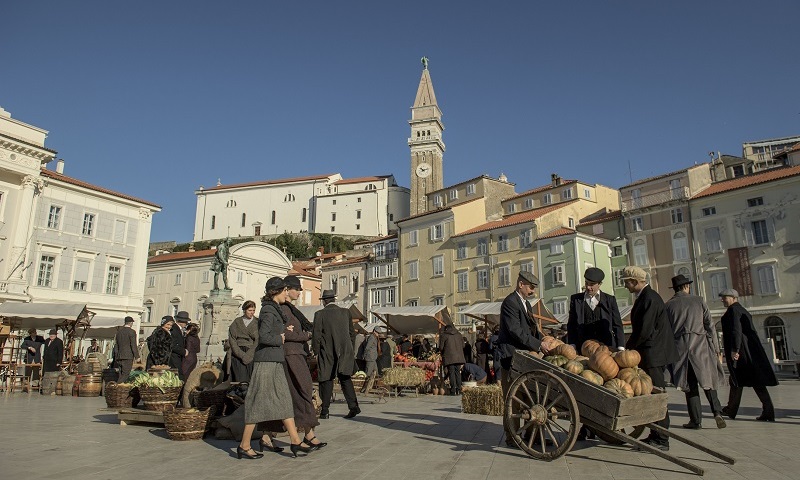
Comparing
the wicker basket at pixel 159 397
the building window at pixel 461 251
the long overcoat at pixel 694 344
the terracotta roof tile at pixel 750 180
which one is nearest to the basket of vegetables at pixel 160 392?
the wicker basket at pixel 159 397

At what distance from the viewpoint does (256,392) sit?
17.7ft

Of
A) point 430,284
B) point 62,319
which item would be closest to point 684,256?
point 430,284

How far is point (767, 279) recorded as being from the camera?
31.2m

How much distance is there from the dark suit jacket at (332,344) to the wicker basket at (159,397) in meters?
2.07

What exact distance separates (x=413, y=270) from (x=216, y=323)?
29.1 metres

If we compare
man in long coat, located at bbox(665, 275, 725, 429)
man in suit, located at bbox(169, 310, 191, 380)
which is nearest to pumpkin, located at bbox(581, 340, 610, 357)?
man in long coat, located at bbox(665, 275, 725, 429)

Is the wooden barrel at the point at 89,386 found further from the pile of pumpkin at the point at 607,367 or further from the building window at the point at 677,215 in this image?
the building window at the point at 677,215

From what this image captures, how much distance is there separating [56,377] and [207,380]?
32.2 ft

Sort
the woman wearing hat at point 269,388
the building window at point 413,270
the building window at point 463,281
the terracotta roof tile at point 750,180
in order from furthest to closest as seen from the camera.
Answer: the building window at point 413,270 → the building window at point 463,281 → the terracotta roof tile at point 750,180 → the woman wearing hat at point 269,388

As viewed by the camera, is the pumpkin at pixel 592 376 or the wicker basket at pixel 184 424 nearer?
the pumpkin at pixel 592 376

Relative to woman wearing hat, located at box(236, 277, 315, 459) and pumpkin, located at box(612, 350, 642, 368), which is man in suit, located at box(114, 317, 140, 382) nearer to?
woman wearing hat, located at box(236, 277, 315, 459)

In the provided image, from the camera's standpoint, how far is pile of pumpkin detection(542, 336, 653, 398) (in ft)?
16.0

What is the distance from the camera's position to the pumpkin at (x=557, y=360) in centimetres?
526

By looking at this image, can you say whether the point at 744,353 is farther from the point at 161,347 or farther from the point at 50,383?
the point at 50,383
